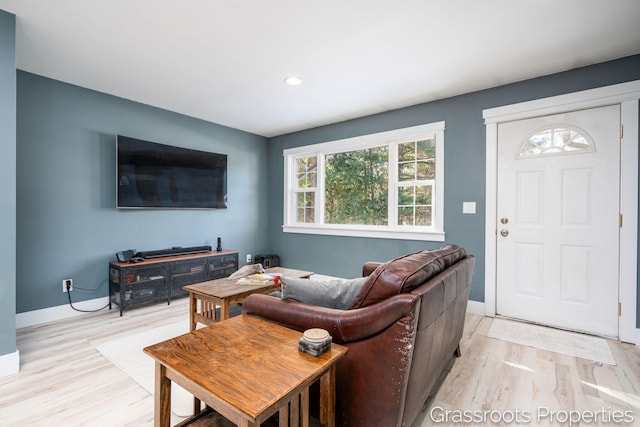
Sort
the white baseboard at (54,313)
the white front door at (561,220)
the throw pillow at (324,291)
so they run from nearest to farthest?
the throw pillow at (324,291)
the white front door at (561,220)
the white baseboard at (54,313)

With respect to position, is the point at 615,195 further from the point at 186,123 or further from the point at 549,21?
the point at 186,123

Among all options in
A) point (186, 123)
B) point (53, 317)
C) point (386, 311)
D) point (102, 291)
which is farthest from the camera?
point (186, 123)

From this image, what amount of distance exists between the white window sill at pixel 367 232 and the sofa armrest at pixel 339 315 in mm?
2464

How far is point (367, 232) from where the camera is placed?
4.07m

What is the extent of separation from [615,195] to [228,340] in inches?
131

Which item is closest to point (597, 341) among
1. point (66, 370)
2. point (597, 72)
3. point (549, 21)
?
point (597, 72)

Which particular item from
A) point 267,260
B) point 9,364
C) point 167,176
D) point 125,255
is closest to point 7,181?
point 9,364

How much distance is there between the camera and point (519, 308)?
305 centimetres

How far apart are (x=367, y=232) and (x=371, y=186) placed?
663 mm

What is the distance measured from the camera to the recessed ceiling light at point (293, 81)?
2973 millimetres

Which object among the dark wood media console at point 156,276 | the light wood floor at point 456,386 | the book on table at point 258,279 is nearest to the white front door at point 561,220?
the light wood floor at point 456,386

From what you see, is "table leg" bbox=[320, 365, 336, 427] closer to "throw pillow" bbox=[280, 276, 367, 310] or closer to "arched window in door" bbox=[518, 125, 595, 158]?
"throw pillow" bbox=[280, 276, 367, 310]

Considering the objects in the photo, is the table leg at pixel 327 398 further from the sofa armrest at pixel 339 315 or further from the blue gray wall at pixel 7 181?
the blue gray wall at pixel 7 181

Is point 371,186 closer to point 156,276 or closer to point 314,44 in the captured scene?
point 314,44
